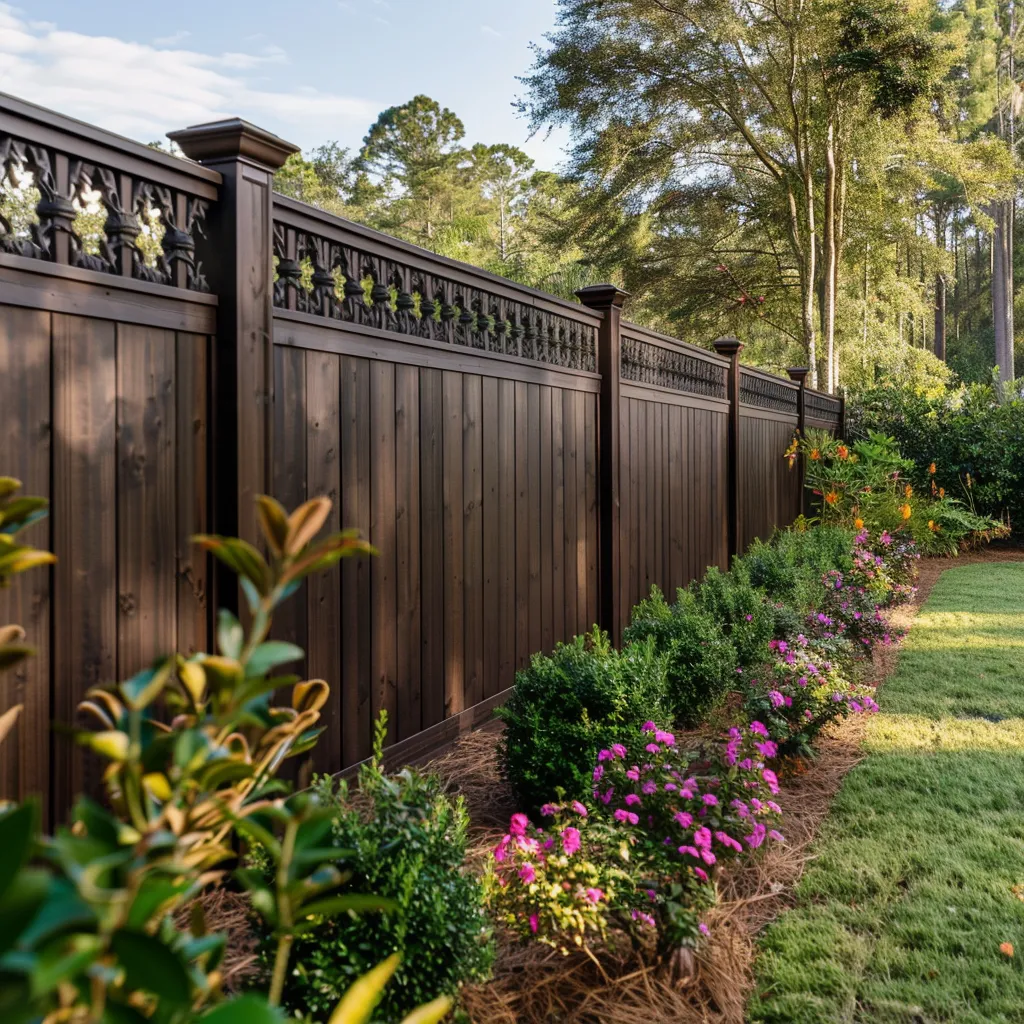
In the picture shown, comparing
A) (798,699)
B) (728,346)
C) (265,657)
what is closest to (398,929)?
(265,657)

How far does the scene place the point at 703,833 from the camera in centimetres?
227

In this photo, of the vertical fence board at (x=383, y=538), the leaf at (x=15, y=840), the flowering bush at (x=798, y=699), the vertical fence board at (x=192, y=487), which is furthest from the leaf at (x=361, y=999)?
the flowering bush at (x=798, y=699)

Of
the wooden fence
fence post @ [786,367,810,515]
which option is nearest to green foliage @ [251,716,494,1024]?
the wooden fence

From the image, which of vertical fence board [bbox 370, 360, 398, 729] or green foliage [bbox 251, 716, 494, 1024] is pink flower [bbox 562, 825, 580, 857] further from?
vertical fence board [bbox 370, 360, 398, 729]

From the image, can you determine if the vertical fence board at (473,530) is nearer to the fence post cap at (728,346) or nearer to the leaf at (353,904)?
the leaf at (353,904)

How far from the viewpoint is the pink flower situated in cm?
210

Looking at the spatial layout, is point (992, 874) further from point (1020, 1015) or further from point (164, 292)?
point (164, 292)

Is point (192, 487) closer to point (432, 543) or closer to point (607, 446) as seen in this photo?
point (432, 543)

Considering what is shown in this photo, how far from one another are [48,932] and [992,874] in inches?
118

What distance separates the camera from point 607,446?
4859 mm

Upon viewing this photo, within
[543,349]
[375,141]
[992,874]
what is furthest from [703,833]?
[375,141]

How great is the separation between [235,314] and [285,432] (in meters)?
0.40

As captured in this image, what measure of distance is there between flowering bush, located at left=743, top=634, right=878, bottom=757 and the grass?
0.24 meters

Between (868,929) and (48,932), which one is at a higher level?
(48,932)
